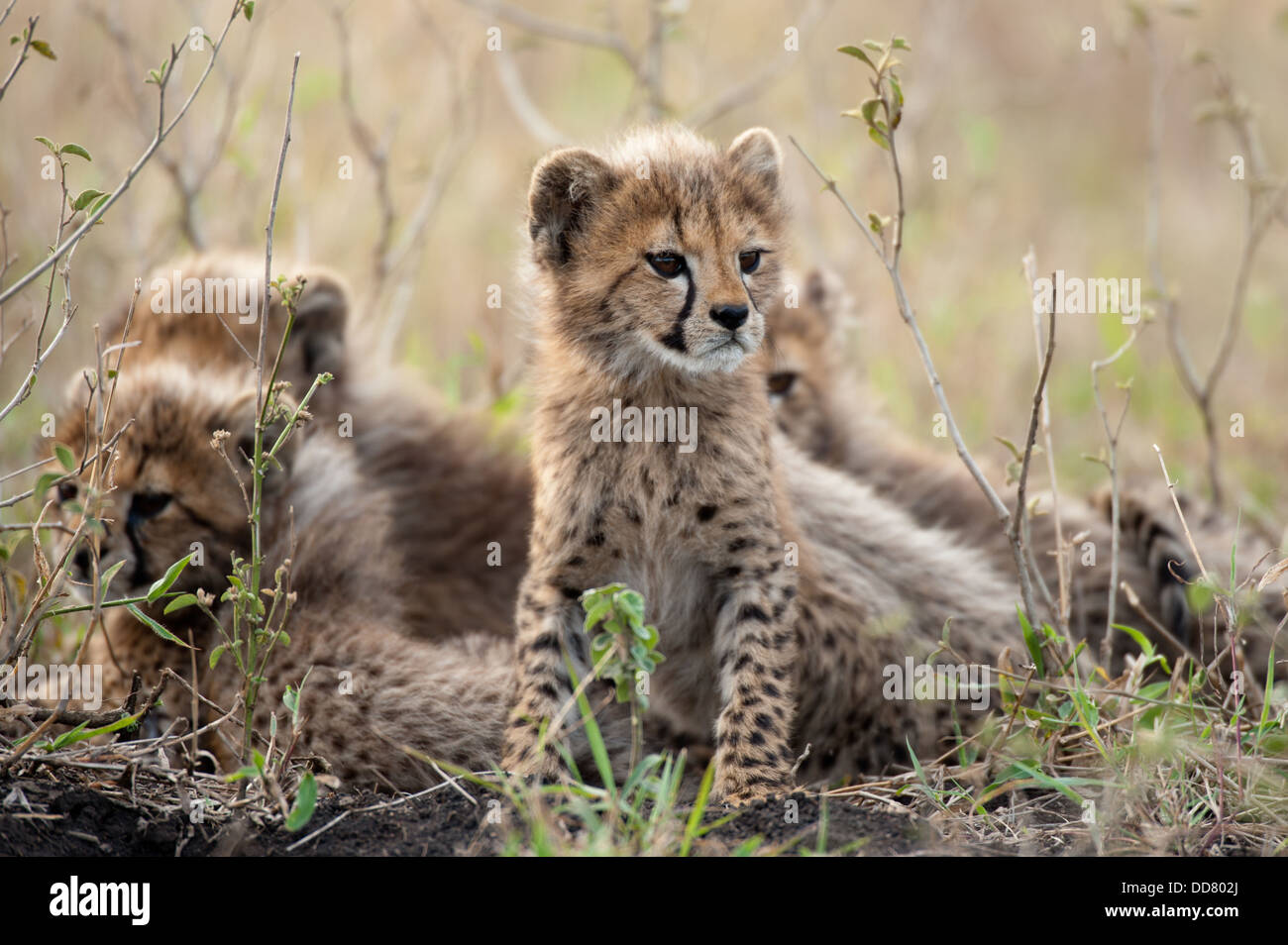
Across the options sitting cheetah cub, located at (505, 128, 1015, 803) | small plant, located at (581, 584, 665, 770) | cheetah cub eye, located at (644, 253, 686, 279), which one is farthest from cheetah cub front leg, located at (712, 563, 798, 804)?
cheetah cub eye, located at (644, 253, 686, 279)

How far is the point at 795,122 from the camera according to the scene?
9477 millimetres

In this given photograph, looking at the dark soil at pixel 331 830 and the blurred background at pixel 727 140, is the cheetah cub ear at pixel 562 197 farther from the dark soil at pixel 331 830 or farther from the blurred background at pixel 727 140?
the dark soil at pixel 331 830

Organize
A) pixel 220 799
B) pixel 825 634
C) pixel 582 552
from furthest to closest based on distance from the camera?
pixel 825 634 < pixel 582 552 < pixel 220 799

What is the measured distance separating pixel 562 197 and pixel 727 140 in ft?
17.1

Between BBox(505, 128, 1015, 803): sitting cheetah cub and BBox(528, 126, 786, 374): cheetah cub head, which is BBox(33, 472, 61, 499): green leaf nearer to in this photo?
BBox(505, 128, 1015, 803): sitting cheetah cub

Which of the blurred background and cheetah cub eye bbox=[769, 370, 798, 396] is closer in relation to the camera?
cheetah cub eye bbox=[769, 370, 798, 396]

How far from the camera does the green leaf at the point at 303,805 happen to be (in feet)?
8.61

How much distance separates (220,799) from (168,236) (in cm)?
472

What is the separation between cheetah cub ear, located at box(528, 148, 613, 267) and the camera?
3.49 meters
